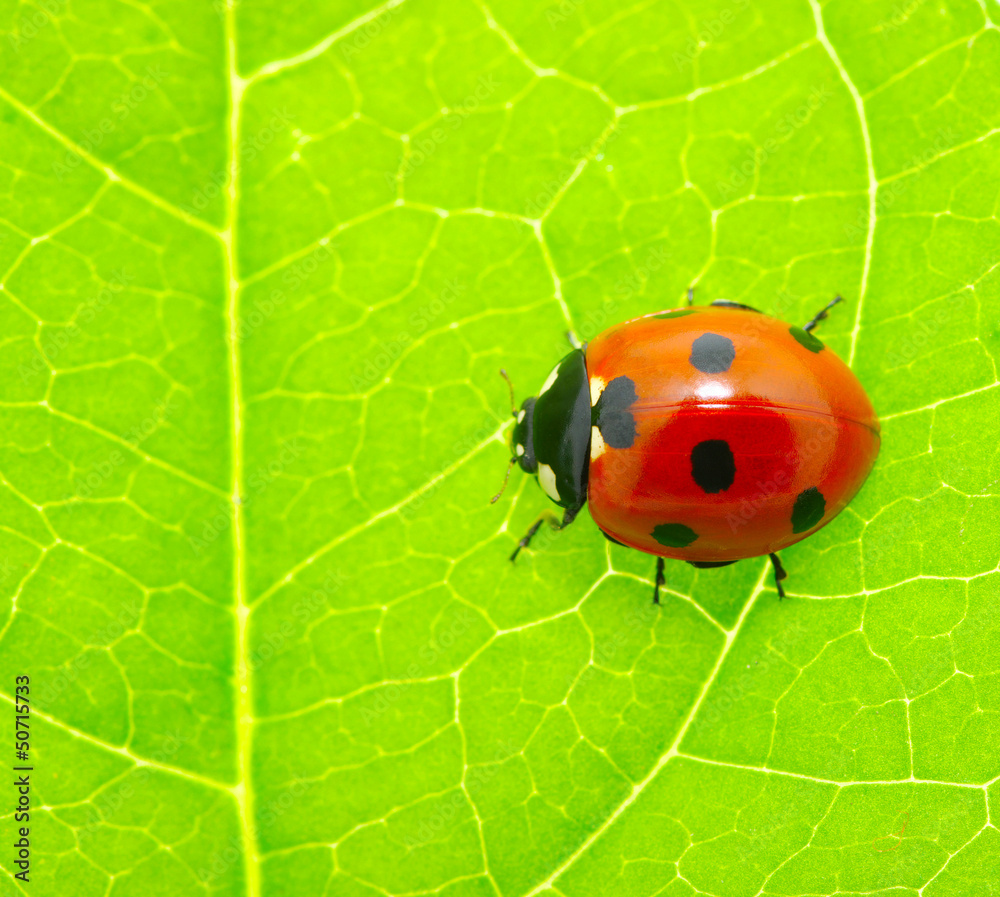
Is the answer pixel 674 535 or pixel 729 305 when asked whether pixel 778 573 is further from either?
pixel 729 305

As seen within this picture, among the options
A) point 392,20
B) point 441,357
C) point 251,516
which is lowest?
point 251,516

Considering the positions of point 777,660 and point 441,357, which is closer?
point 777,660

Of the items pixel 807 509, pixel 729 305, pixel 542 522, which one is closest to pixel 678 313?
pixel 729 305

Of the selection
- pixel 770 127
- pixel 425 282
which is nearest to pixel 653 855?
pixel 425 282

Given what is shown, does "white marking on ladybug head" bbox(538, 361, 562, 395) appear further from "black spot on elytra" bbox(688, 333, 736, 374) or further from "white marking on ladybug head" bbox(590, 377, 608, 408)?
"black spot on elytra" bbox(688, 333, 736, 374)

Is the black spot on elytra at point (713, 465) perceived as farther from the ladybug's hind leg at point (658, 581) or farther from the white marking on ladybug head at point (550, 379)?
the white marking on ladybug head at point (550, 379)

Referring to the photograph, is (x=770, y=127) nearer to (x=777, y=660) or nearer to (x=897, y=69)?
(x=897, y=69)
